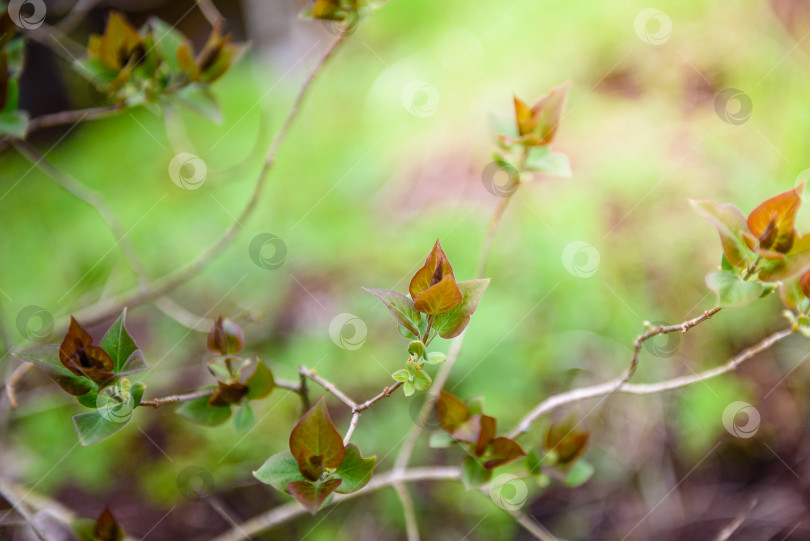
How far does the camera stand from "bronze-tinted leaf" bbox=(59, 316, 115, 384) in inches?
21.3

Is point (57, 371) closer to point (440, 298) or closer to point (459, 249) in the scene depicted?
point (440, 298)

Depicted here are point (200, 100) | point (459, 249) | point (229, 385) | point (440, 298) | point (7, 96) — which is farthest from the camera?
point (459, 249)

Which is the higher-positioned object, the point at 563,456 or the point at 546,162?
the point at 546,162

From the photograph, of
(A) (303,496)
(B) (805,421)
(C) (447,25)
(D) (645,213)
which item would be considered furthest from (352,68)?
(A) (303,496)

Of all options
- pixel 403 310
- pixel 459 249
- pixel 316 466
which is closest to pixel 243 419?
pixel 316 466

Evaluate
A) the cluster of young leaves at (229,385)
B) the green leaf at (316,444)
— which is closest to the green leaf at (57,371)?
the cluster of young leaves at (229,385)

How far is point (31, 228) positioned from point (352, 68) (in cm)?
147

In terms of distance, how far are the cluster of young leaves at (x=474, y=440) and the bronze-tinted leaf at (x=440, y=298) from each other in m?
0.16

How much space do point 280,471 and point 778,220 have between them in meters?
0.54

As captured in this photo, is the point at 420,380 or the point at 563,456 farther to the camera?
the point at 563,456

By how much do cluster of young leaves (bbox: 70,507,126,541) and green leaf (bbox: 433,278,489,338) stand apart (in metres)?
0.45

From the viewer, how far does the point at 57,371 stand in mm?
550

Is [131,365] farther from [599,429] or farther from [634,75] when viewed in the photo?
[634,75]

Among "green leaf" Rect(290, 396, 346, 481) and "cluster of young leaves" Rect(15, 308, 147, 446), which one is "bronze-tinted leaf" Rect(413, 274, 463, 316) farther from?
"cluster of young leaves" Rect(15, 308, 147, 446)
